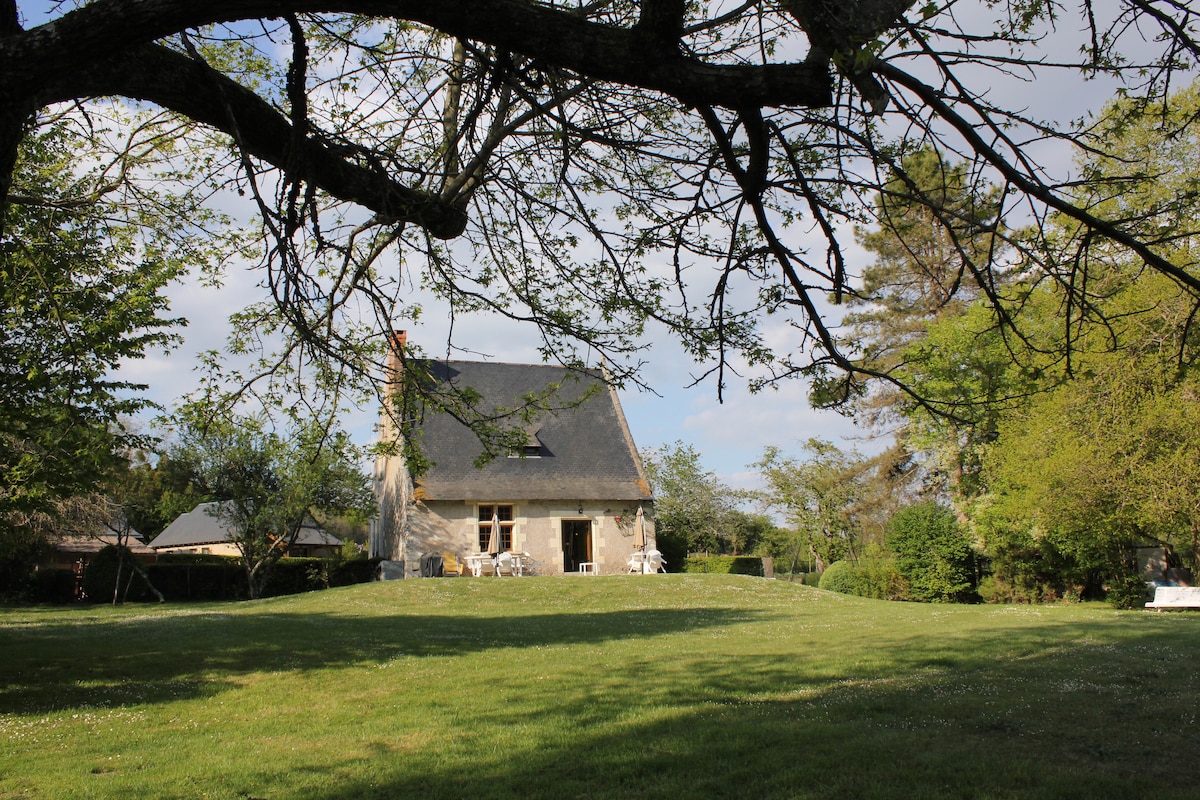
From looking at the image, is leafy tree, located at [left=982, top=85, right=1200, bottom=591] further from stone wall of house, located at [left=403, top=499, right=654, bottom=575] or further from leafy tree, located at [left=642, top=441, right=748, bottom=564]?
leafy tree, located at [left=642, top=441, right=748, bottom=564]

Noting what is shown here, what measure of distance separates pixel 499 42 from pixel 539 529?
27.3 m

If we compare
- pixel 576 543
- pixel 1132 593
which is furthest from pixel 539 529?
pixel 1132 593

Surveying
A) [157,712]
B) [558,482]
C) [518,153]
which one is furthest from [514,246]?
[558,482]

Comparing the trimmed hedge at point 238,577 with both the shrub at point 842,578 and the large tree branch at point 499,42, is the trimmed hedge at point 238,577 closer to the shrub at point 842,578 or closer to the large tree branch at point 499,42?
the shrub at point 842,578

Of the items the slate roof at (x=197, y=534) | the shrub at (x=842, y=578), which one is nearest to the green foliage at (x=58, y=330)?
the shrub at (x=842, y=578)

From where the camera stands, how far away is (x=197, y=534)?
141ft

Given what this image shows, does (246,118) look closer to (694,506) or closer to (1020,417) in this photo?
(1020,417)

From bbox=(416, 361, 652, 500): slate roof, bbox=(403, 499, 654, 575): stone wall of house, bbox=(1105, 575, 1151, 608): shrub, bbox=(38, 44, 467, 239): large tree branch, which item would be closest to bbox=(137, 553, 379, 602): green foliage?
bbox=(403, 499, 654, 575): stone wall of house

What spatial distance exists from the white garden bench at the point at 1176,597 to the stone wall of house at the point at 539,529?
54.2ft

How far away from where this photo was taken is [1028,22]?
4.56 m

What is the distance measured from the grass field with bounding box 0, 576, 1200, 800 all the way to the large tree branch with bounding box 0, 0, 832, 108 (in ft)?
11.7

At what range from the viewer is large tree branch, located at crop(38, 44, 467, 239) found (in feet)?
12.1

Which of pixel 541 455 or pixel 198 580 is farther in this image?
pixel 541 455

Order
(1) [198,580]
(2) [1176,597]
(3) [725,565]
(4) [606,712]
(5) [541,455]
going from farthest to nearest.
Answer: (3) [725,565] → (5) [541,455] → (1) [198,580] → (2) [1176,597] → (4) [606,712]
